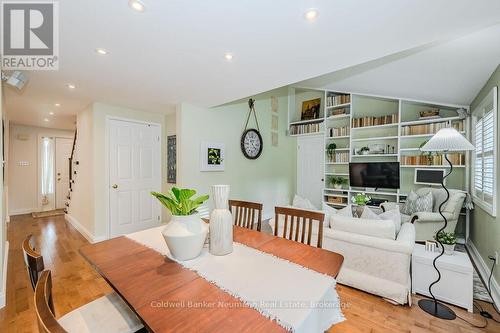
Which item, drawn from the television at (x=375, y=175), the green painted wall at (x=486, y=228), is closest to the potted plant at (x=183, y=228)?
the green painted wall at (x=486, y=228)

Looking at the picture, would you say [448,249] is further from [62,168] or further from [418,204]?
[62,168]

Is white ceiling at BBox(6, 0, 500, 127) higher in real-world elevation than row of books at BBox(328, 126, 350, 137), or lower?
higher

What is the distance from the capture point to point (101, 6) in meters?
1.37

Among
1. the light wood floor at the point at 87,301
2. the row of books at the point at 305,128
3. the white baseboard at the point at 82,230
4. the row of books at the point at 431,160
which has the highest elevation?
the row of books at the point at 305,128

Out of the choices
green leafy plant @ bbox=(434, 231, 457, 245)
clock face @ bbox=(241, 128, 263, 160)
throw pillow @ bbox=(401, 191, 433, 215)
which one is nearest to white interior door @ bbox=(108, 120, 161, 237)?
clock face @ bbox=(241, 128, 263, 160)

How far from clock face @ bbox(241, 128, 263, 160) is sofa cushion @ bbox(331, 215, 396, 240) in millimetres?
2651

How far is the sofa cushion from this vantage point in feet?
6.77

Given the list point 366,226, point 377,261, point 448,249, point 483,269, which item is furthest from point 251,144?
point 483,269

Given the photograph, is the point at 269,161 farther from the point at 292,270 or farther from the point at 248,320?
the point at 248,320

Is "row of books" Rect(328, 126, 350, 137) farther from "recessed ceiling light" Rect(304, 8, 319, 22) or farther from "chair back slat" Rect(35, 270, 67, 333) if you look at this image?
"chair back slat" Rect(35, 270, 67, 333)

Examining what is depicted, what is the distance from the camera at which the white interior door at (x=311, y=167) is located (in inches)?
216

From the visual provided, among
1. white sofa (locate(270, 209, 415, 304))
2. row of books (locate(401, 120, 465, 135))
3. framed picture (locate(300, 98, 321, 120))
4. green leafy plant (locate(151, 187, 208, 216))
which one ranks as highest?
framed picture (locate(300, 98, 321, 120))

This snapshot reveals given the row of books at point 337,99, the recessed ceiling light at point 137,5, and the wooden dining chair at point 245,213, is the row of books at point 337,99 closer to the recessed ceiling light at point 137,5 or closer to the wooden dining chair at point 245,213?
the wooden dining chair at point 245,213

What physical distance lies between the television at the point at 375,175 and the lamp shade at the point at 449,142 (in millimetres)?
2426
